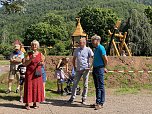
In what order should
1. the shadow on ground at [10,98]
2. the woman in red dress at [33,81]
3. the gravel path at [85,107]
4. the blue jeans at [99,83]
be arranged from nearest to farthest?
the gravel path at [85,107] → the woman in red dress at [33,81] → the blue jeans at [99,83] → the shadow on ground at [10,98]

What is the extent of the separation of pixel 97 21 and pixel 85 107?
60441 mm

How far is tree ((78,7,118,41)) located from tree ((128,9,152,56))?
77.0ft

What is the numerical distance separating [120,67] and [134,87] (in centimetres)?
218

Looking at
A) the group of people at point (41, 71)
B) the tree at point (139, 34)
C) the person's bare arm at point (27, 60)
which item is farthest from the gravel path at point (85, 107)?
the tree at point (139, 34)

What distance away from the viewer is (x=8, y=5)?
10.2 metres

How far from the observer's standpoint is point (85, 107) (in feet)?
28.4

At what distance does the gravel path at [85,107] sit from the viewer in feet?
26.8

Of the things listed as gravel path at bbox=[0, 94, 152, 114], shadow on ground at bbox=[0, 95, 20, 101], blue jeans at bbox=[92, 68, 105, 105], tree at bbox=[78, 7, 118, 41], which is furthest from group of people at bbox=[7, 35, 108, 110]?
tree at bbox=[78, 7, 118, 41]

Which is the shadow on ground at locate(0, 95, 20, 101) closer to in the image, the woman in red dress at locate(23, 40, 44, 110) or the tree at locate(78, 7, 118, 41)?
the woman in red dress at locate(23, 40, 44, 110)

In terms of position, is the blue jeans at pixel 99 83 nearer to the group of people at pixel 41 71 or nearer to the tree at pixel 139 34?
the group of people at pixel 41 71

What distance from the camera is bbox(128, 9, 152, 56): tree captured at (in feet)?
133

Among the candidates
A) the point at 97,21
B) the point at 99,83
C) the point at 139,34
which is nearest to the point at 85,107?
the point at 99,83

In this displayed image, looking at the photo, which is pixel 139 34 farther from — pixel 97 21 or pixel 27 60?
pixel 27 60

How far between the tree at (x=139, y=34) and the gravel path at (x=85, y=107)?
31086 mm
